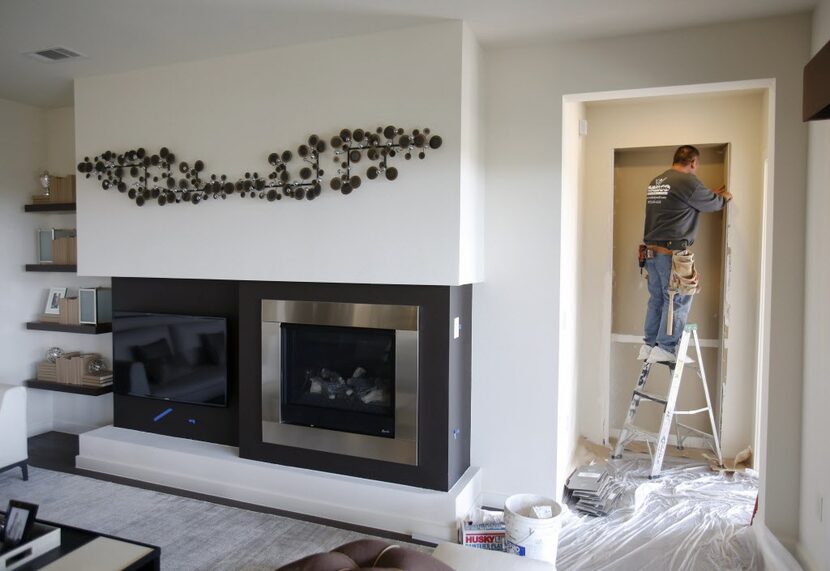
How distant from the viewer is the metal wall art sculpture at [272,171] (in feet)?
10.5

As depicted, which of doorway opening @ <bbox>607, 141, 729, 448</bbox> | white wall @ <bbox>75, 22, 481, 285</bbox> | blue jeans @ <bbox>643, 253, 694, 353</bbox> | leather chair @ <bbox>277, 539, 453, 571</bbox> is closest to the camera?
leather chair @ <bbox>277, 539, 453, 571</bbox>

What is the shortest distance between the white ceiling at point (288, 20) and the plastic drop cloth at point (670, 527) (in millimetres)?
2664

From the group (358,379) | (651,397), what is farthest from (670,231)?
(358,379)

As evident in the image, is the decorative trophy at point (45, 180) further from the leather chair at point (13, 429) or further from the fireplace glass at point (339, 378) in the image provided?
the fireplace glass at point (339, 378)

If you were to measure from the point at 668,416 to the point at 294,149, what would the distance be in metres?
2.93

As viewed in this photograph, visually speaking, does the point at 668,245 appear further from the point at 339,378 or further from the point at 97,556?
the point at 97,556

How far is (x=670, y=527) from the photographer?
10.8ft

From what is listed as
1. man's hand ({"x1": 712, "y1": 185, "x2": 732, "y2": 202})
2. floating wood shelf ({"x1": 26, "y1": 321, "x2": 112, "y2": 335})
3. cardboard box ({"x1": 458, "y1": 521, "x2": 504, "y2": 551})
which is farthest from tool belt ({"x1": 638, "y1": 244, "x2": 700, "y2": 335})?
floating wood shelf ({"x1": 26, "y1": 321, "x2": 112, "y2": 335})

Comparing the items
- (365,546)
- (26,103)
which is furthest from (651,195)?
(26,103)

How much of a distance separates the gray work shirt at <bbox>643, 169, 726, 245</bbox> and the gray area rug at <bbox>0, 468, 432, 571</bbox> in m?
2.59

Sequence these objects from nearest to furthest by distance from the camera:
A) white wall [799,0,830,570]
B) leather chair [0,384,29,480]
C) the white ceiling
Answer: white wall [799,0,830,570]
the white ceiling
leather chair [0,384,29,480]

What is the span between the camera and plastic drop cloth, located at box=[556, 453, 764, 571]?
116 inches

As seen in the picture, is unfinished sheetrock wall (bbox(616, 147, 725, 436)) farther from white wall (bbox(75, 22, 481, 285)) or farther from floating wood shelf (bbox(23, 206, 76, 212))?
floating wood shelf (bbox(23, 206, 76, 212))

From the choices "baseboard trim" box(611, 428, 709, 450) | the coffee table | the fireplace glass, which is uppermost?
the fireplace glass
